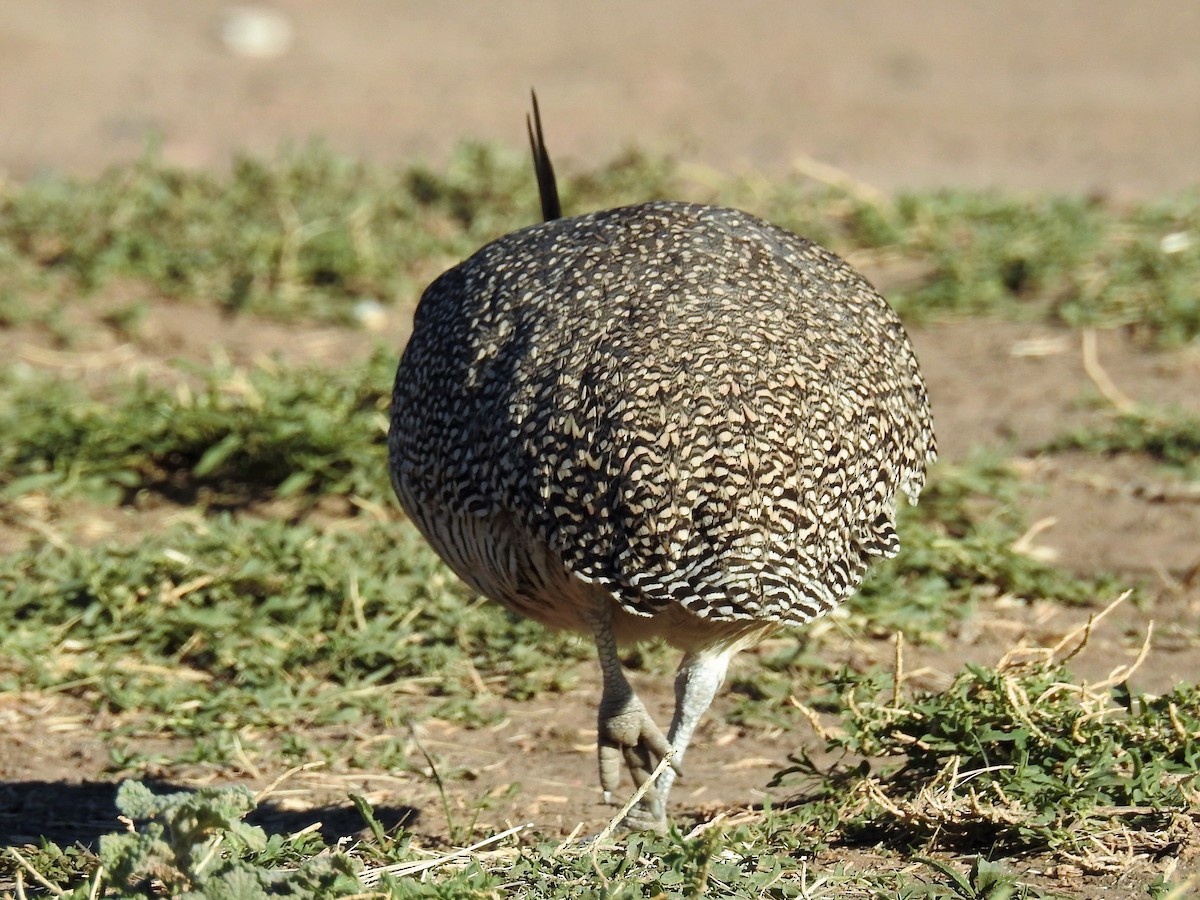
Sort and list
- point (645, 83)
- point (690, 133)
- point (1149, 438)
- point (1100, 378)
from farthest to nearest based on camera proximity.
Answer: point (645, 83) → point (690, 133) → point (1100, 378) → point (1149, 438)

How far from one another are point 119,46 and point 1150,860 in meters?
12.4

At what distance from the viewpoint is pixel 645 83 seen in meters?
13.2

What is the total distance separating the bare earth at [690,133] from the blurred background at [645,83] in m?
0.04

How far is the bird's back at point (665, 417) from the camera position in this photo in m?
3.38

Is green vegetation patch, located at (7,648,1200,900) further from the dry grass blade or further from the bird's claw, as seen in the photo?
the bird's claw

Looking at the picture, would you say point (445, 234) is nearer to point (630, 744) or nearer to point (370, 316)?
point (370, 316)


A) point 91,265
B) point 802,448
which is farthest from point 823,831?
point 91,265

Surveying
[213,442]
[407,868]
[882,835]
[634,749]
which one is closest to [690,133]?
[213,442]

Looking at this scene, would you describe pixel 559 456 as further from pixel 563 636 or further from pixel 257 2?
pixel 257 2

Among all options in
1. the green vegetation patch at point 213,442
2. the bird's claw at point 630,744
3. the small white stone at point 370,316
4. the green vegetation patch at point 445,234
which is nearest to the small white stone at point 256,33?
the green vegetation patch at point 445,234

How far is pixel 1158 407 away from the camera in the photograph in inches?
264

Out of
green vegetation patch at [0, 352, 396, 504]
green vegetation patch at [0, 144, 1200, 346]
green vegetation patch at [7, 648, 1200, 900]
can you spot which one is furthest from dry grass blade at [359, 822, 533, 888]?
green vegetation patch at [0, 144, 1200, 346]

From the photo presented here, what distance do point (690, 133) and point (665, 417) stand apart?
28.5ft

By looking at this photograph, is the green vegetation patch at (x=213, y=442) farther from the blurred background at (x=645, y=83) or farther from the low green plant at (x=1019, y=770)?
the blurred background at (x=645, y=83)
